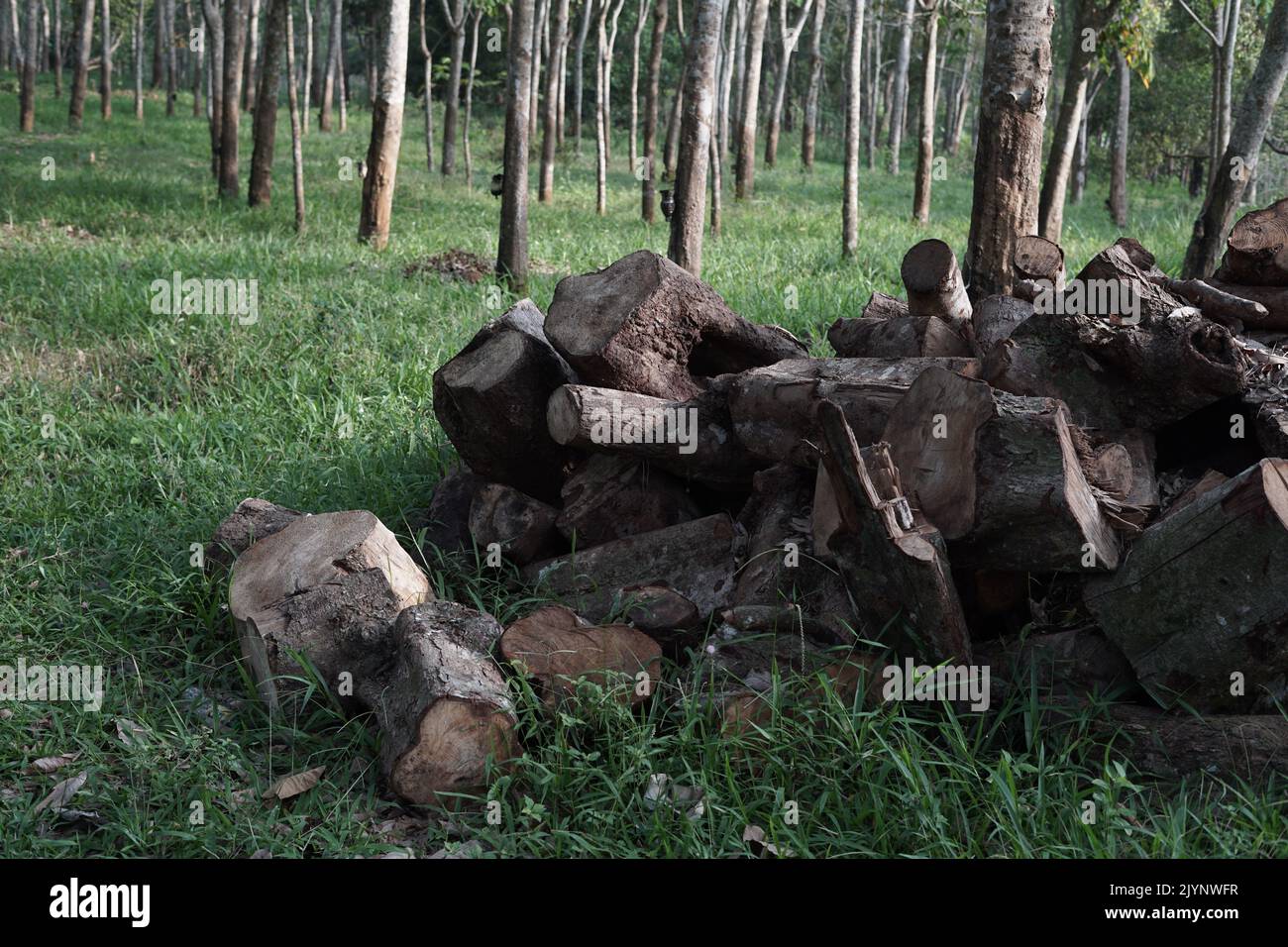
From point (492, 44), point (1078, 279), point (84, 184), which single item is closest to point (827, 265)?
point (492, 44)

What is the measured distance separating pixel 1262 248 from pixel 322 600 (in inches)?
170

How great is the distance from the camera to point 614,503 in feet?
15.0

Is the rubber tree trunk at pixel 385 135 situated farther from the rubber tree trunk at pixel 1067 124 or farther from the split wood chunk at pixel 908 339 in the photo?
the split wood chunk at pixel 908 339

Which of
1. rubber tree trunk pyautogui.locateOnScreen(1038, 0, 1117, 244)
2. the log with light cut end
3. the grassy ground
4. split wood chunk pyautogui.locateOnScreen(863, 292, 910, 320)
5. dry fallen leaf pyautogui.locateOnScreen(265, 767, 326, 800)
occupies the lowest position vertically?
dry fallen leaf pyautogui.locateOnScreen(265, 767, 326, 800)

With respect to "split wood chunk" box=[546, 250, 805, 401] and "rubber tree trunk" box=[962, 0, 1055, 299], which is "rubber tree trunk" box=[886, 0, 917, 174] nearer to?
"rubber tree trunk" box=[962, 0, 1055, 299]

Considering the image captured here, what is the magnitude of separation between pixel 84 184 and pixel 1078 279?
45.3ft

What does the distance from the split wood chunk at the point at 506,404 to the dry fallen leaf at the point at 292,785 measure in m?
1.64

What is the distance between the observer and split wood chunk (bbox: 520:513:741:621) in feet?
14.0

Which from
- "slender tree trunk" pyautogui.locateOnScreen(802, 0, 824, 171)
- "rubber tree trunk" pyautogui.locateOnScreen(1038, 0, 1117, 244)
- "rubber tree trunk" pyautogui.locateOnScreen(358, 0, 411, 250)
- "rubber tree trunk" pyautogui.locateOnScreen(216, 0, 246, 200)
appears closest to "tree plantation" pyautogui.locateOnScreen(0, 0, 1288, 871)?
"rubber tree trunk" pyautogui.locateOnScreen(1038, 0, 1117, 244)

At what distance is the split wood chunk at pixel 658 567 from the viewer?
14.0 feet

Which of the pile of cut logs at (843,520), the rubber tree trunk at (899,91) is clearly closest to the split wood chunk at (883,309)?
the pile of cut logs at (843,520)

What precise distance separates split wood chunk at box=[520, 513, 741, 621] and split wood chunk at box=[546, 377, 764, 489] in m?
0.25

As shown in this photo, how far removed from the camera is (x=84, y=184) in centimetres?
1428

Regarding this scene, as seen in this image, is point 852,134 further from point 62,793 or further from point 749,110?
point 62,793
